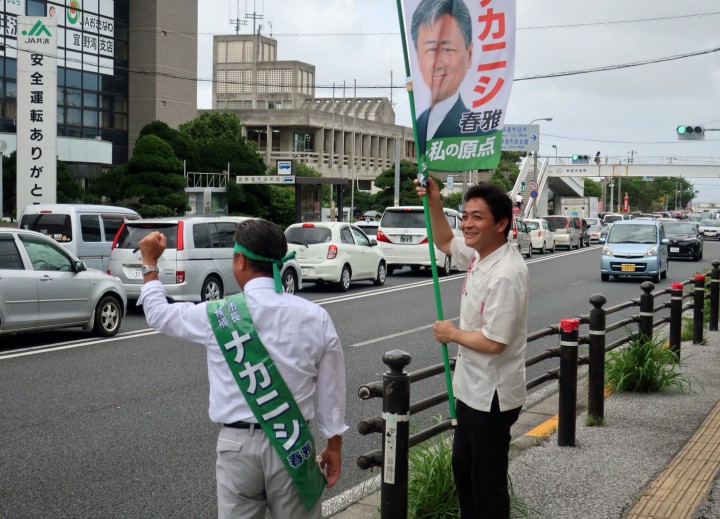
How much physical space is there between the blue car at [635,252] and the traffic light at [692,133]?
13.6 meters

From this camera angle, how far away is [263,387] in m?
3.34

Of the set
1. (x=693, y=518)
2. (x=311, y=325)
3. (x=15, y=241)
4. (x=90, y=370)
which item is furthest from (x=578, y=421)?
(x=15, y=241)

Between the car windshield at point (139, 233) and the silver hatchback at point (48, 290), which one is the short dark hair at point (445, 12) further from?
the car windshield at point (139, 233)

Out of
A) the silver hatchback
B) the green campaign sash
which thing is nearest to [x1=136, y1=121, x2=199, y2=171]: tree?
the silver hatchback

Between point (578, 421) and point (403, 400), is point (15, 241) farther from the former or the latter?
point (403, 400)

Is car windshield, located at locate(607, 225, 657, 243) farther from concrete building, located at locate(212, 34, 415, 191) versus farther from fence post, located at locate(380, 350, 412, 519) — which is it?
concrete building, located at locate(212, 34, 415, 191)

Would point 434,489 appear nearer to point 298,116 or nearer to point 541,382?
point 541,382

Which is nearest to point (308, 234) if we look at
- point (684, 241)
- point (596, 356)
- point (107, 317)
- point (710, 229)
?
point (107, 317)

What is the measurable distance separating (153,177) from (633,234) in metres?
22.9

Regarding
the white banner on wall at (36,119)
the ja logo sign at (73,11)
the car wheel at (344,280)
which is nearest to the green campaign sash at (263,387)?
the car wheel at (344,280)

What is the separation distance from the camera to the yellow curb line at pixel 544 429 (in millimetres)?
7419

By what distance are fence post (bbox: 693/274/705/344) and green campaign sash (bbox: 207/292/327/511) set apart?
32.0ft

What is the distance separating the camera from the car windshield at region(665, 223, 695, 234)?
120ft

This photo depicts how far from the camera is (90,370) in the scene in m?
10.6
